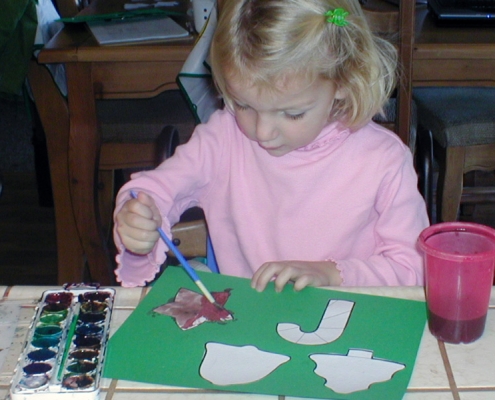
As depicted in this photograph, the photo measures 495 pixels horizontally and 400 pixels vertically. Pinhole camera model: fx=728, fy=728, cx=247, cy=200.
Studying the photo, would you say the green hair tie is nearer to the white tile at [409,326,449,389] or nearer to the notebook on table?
the white tile at [409,326,449,389]

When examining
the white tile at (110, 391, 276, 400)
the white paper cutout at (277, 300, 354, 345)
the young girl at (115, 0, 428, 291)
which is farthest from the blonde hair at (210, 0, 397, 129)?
the white tile at (110, 391, 276, 400)

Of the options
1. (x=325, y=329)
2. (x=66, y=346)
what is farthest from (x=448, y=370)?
(x=66, y=346)

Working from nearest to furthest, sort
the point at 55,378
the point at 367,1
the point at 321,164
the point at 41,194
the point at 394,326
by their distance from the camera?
the point at 55,378, the point at 394,326, the point at 321,164, the point at 367,1, the point at 41,194

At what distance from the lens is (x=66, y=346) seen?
656 mm

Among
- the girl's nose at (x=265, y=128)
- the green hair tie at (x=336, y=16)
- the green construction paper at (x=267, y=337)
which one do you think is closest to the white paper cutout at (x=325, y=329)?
the green construction paper at (x=267, y=337)

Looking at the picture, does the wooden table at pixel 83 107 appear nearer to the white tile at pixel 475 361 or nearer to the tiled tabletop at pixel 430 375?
the tiled tabletop at pixel 430 375

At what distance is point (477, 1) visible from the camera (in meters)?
1.78

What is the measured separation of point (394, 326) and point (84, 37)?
1241 millimetres

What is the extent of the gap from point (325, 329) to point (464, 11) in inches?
48.4

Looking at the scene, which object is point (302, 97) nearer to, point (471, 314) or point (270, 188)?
point (270, 188)

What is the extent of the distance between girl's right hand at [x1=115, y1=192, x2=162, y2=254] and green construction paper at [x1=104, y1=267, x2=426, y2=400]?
0.09 metres

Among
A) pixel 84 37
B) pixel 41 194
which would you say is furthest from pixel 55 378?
pixel 41 194

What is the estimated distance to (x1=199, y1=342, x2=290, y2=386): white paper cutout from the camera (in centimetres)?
64

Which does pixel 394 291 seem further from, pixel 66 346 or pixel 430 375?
pixel 66 346
